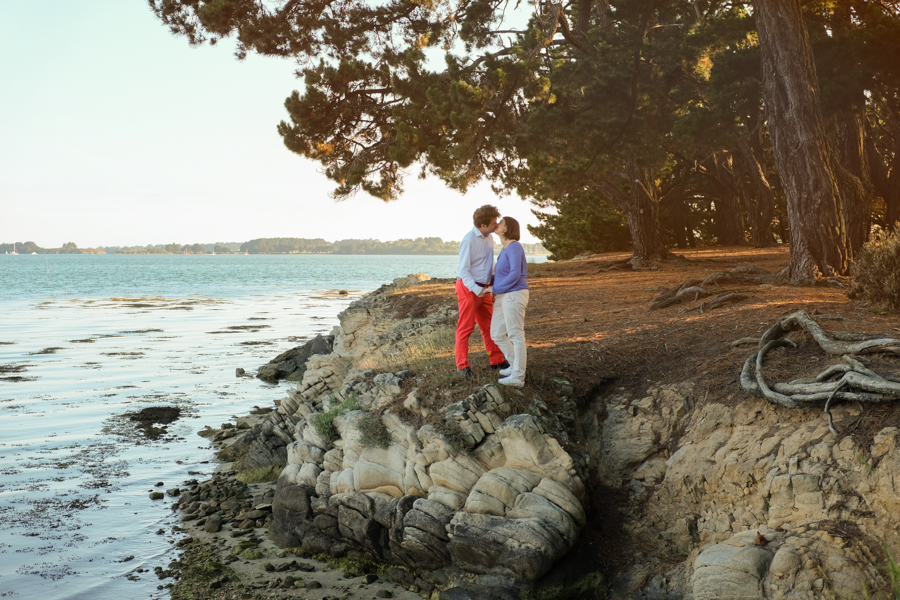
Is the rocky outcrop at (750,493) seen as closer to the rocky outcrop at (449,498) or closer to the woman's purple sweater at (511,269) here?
the rocky outcrop at (449,498)

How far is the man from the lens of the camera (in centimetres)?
760

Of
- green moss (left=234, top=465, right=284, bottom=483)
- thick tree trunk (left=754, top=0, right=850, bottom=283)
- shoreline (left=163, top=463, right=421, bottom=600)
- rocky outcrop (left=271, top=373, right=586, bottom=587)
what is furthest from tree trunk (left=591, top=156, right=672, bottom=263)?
shoreline (left=163, top=463, right=421, bottom=600)

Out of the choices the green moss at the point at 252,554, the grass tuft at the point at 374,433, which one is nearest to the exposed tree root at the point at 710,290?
the grass tuft at the point at 374,433

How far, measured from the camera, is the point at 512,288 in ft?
24.3

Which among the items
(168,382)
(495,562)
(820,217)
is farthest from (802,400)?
(168,382)

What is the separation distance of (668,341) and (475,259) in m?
3.14

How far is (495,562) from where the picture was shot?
21.2 feet

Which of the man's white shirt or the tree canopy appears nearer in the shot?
the man's white shirt

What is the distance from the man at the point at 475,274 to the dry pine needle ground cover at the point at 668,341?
540 mm

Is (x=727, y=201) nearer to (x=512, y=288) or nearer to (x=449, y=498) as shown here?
(x=512, y=288)

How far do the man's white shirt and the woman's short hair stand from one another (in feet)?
1.14

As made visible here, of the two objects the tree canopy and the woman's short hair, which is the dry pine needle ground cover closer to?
the woman's short hair

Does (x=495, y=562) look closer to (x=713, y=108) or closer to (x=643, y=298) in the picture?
(x=643, y=298)

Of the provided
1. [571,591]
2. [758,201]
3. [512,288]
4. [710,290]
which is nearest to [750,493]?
[571,591]
